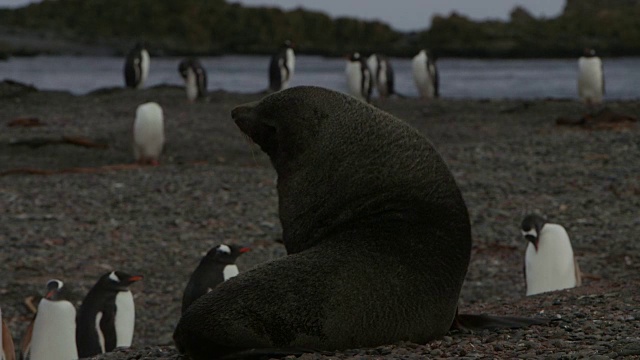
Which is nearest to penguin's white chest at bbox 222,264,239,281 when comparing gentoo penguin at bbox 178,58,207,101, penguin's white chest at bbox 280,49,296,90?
gentoo penguin at bbox 178,58,207,101

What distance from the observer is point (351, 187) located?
468 cm

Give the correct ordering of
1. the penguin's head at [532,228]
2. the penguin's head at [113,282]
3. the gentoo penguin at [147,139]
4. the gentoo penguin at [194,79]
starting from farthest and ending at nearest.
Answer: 1. the gentoo penguin at [194,79]
2. the gentoo penguin at [147,139]
3. the penguin's head at [532,228]
4. the penguin's head at [113,282]

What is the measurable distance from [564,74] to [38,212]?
44460 mm

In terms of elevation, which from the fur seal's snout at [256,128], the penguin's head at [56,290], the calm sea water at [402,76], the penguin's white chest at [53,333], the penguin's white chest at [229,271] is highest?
the fur seal's snout at [256,128]

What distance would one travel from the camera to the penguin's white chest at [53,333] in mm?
7637

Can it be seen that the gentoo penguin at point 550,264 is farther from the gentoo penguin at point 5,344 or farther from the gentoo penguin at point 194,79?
the gentoo penguin at point 194,79

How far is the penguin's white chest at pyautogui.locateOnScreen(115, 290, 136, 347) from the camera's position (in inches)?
308

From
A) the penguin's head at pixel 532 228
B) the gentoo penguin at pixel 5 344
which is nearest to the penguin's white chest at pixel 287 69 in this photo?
the penguin's head at pixel 532 228

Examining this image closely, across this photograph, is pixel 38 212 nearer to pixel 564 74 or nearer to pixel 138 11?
pixel 564 74

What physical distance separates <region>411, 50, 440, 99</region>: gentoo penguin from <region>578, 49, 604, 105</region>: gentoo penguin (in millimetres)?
3757

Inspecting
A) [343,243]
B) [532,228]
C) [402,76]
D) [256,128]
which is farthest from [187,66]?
[402,76]

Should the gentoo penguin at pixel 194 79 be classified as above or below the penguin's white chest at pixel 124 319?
above

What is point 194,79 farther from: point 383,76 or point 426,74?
point 426,74

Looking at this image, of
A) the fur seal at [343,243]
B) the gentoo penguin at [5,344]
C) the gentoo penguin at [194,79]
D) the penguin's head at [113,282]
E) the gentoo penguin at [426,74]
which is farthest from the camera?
the gentoo penguin at [426,74]
